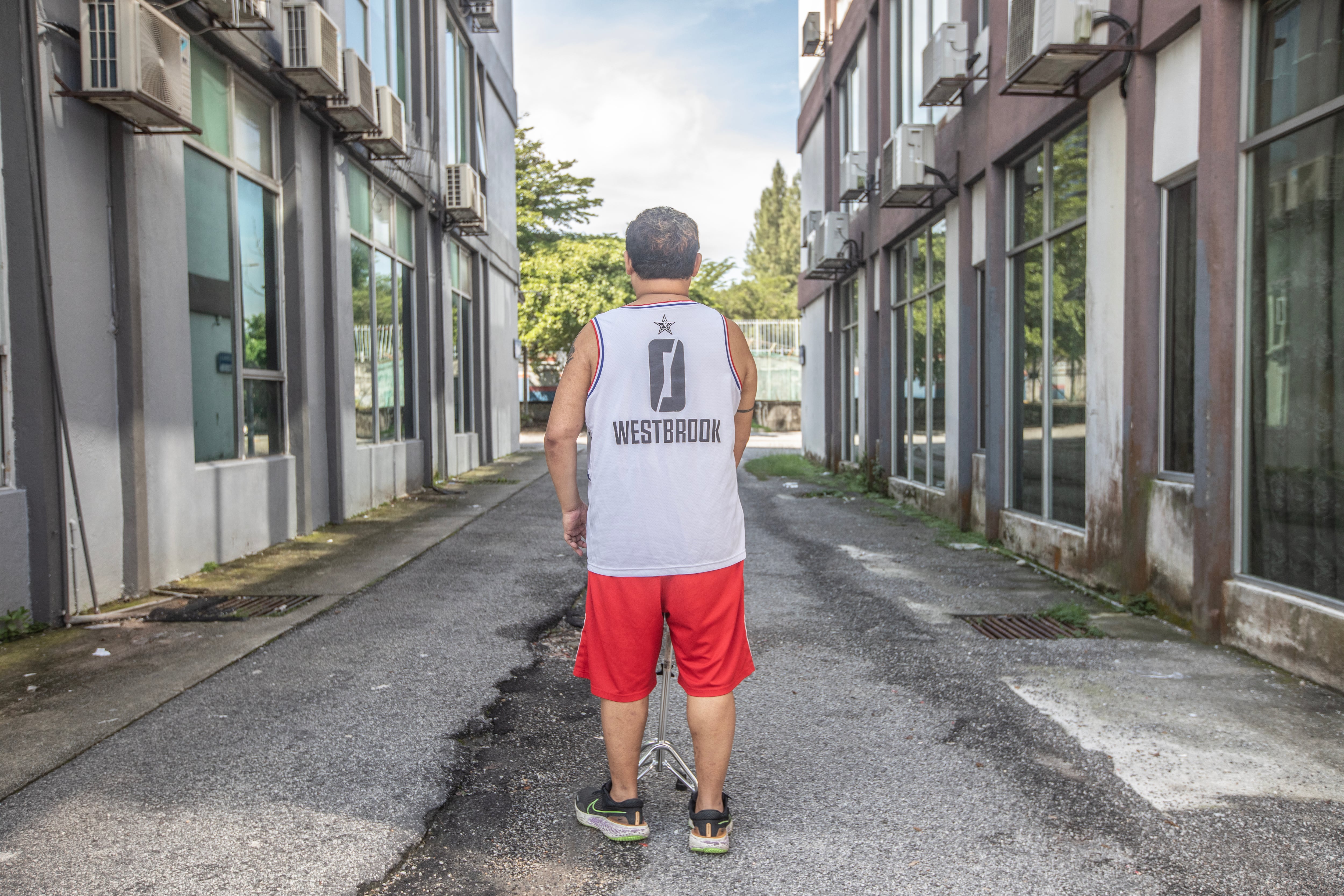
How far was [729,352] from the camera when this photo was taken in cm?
284

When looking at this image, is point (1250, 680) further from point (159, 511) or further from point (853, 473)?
point (853, 473)

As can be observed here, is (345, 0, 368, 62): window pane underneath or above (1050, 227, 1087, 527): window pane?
above

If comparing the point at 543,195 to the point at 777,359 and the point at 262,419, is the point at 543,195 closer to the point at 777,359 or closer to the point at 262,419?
the point at 777,359

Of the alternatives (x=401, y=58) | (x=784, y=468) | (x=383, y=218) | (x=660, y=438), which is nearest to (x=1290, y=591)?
(x=660, y=438)

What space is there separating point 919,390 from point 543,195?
29.8m

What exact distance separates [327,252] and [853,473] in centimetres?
846

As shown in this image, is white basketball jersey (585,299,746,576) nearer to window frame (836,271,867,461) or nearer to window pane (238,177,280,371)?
window pane (238,177,280,371)

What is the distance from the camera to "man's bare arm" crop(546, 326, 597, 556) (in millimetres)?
2807

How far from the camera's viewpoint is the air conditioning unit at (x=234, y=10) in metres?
7.13

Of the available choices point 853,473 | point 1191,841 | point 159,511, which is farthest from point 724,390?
point 853,473

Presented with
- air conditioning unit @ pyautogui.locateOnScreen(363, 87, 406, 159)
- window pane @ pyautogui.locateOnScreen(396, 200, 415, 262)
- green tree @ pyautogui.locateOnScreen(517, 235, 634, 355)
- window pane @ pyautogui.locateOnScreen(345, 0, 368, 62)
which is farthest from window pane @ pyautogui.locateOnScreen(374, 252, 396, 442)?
green tree @ pyautogui.locateOnScreen(517, 235, 634, 355)

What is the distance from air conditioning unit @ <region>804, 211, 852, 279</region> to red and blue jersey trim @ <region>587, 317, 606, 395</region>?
1281 cm

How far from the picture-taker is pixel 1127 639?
17.9 feet

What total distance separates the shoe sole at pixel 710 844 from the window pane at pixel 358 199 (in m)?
9.59
